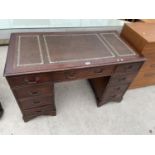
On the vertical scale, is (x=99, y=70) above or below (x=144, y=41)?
below

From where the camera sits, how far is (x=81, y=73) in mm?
1098

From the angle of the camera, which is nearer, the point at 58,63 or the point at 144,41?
the point at 58,63

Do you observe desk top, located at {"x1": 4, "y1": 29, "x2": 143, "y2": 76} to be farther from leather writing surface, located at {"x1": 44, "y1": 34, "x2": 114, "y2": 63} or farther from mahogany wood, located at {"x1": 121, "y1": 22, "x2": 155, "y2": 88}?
mahogany wood, located at {"x1": 121, "y1": 22, "x2": 155, "y2": 88}

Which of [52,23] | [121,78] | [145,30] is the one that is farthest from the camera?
[52,23]

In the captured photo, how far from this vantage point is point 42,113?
1.39 m

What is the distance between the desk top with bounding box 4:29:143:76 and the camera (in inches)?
38.0

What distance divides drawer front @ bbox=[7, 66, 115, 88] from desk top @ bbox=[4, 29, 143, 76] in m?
0.06

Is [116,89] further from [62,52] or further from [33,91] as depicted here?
[33,91]

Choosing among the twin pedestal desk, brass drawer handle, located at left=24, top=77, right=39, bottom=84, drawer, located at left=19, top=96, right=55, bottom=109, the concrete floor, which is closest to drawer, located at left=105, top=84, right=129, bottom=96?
the twin pedestal desk

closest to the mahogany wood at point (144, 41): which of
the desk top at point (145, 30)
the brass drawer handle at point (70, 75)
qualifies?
the desk top at point (145, 30)

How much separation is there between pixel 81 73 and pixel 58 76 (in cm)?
19

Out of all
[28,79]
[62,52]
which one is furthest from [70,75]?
[28,79]

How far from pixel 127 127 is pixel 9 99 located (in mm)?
1384
